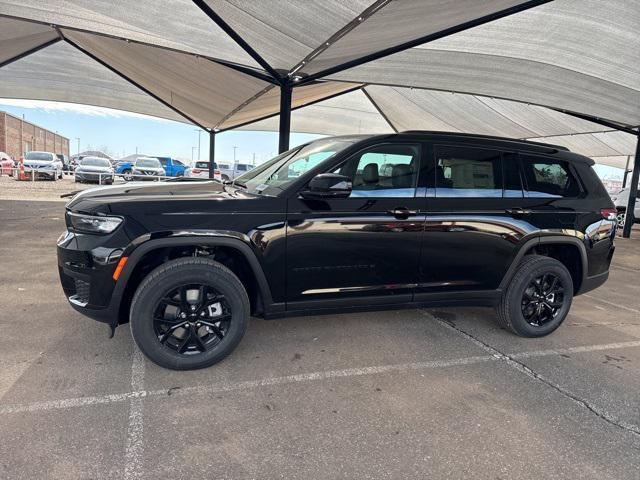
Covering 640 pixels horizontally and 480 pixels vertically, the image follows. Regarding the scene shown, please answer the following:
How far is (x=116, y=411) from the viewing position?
2.60 meters

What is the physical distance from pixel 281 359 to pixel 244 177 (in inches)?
72.7

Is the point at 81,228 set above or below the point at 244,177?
below

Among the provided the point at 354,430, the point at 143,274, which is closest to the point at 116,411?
the point at 143,274

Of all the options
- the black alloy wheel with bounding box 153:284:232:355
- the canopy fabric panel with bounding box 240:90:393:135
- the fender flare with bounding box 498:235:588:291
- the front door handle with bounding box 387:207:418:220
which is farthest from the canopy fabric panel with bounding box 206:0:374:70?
the canopy fabric panel with bounding box 240:90:393:135

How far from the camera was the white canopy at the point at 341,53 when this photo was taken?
5.46 meters

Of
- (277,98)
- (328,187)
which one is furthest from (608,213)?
(277,98)

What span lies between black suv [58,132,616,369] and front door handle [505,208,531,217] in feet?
0.04

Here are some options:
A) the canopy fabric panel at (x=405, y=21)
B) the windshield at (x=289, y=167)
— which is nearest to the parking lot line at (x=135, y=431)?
the windshield at (x=289, y=167)

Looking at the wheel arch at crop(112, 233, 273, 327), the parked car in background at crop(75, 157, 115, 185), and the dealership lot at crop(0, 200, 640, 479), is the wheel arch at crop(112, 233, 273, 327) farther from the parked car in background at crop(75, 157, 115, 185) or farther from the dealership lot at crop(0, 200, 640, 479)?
the parked car in background at crop(75, 157, 115, 185)

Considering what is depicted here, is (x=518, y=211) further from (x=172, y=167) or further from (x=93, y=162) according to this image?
(x=172, y=167)

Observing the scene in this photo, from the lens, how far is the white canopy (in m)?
5.46

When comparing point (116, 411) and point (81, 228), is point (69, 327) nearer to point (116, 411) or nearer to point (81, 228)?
point (81, 228)

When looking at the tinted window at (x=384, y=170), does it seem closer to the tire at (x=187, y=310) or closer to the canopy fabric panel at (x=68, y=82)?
the tire at (x=187, y=310)

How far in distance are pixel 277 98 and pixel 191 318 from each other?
414 inches
